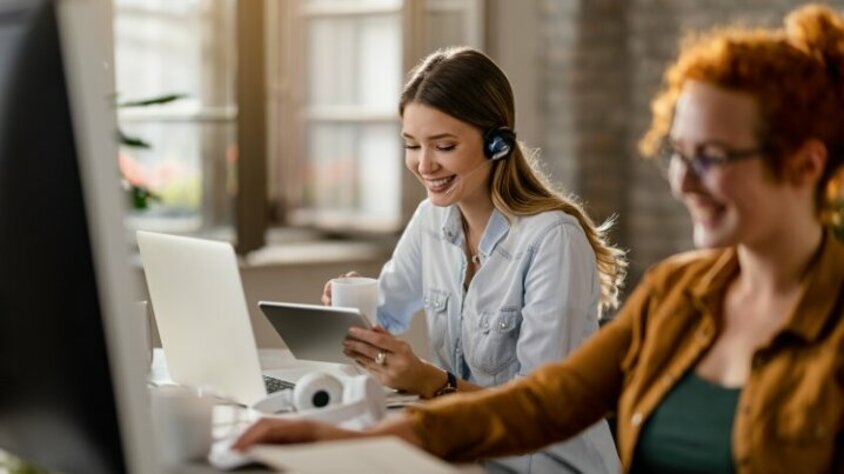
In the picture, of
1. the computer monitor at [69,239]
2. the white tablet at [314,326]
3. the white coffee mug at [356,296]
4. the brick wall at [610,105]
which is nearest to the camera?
the computer monitor at [69,239]

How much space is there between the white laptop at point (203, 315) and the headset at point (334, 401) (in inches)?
1.6

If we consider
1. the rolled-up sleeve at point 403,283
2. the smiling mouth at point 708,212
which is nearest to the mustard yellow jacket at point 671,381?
the smiling mouth at point 708,212

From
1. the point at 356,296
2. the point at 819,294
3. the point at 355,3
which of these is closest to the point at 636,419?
the point at 819,294

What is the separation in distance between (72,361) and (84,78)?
0.86 feet

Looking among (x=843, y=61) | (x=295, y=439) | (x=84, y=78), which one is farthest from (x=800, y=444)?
(x=84, y=78)

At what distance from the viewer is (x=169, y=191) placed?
4.91 metres

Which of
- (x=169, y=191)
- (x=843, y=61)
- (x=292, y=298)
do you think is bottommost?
(x=292, y=298)

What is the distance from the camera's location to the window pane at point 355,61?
17.0ft

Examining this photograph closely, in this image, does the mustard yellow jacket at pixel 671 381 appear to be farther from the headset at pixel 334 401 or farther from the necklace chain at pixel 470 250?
the necklace chain at pixel 470 250

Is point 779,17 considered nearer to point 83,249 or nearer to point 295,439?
point 295,439

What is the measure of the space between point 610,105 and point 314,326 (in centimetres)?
324

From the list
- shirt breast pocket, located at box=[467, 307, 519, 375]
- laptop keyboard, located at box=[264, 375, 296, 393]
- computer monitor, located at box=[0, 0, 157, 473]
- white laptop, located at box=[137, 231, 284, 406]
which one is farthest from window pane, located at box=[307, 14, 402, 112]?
computer monitor, located at box=[0, 0, 157, 473]

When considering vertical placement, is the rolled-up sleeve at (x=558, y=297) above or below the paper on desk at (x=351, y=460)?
below

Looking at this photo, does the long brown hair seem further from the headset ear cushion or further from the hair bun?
the hair bun
